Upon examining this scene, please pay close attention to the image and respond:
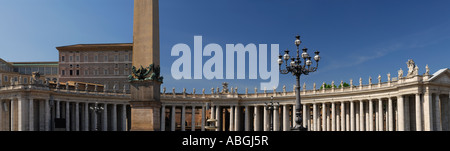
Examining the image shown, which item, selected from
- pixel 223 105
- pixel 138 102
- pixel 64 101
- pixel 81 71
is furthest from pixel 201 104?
pixel 138 102

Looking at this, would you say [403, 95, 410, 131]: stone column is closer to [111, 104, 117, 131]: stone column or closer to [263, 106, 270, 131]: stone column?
[263, 106, 270, 131]: stone column

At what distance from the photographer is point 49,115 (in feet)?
212

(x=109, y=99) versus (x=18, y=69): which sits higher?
(x=18, y=69)

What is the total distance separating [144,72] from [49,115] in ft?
137

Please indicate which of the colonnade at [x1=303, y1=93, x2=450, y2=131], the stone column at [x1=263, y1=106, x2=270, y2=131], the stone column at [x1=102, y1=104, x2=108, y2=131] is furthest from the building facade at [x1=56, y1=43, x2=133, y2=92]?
the colonnade at [x1=303, y1=93, x2=450, y2=131]

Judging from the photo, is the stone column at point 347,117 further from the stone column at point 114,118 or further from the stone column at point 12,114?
the stone column at point 12,114

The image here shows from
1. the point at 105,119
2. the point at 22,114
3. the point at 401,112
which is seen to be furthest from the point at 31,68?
the point at 401,112

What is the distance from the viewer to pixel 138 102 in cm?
2875

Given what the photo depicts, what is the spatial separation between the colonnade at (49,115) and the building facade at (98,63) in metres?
22.4

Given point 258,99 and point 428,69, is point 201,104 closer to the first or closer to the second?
point 258,99

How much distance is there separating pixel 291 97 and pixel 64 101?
37.6 metres

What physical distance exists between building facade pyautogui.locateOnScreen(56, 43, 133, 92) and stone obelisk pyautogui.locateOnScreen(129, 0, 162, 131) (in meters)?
71.0

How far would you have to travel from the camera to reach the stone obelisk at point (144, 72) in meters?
28.8

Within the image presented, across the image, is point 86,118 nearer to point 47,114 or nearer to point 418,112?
point 47,114
